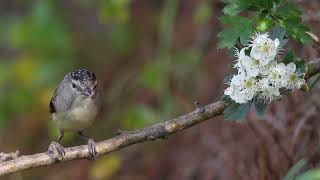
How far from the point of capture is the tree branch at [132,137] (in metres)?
3.77

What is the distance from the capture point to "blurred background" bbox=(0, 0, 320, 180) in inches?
189

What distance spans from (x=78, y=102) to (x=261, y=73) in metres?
1.68

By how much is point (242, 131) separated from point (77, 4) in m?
4.58

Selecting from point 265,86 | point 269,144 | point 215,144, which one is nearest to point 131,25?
point 215,144

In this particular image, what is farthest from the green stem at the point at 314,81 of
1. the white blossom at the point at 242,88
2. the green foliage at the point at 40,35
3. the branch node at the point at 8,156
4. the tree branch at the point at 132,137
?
the green foliage at the point at 40,35

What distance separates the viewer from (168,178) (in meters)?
6.77

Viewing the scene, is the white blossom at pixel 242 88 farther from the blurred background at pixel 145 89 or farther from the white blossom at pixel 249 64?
the blurred background at pixel 145 89

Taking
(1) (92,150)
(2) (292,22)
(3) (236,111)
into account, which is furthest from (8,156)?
(2) (292,22)

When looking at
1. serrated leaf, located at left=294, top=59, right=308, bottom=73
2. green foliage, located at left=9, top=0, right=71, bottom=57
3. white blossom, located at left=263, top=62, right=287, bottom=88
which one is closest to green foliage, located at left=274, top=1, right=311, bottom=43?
serrated leaf, located at left=294, top=59, right=308, bottom=73

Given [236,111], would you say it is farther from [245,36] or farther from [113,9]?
[113,9]

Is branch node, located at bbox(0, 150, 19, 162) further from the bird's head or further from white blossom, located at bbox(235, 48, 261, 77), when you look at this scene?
white blossom, located at bbox(235, 48, 261, 77)

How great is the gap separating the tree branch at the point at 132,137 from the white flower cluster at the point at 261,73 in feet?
1.39

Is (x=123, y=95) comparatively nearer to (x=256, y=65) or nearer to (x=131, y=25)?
(x=131, y=25)

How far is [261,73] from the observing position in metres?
3.26
